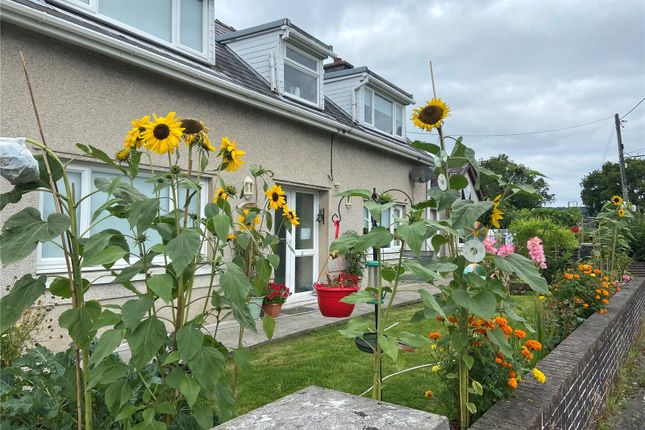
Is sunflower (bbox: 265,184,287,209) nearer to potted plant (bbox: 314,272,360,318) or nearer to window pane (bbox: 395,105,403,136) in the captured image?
potted plant (bbox: 314,272,360,318)

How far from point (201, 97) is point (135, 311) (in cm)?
517

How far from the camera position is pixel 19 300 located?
1489 millimetres

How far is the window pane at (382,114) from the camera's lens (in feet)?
38.2

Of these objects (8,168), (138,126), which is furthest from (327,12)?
(8,168)

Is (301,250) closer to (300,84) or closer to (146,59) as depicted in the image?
(300,84)

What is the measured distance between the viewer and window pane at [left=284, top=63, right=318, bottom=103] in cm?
860

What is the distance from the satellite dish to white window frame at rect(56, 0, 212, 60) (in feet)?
21.1

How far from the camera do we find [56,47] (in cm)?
468

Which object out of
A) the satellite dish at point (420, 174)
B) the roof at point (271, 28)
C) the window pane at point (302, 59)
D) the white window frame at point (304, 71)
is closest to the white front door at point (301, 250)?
the white window frame at point (304, 71)

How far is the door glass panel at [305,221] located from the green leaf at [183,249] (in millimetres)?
6782

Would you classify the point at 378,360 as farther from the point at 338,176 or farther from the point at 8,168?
the point at 338,176

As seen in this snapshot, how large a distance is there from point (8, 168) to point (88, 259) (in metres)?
0.37

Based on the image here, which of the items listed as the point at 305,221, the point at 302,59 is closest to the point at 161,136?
the point at 305,221

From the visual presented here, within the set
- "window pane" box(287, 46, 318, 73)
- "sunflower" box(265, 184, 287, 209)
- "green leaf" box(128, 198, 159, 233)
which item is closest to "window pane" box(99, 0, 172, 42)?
"window pane" box(287, 46, 318, 73)
